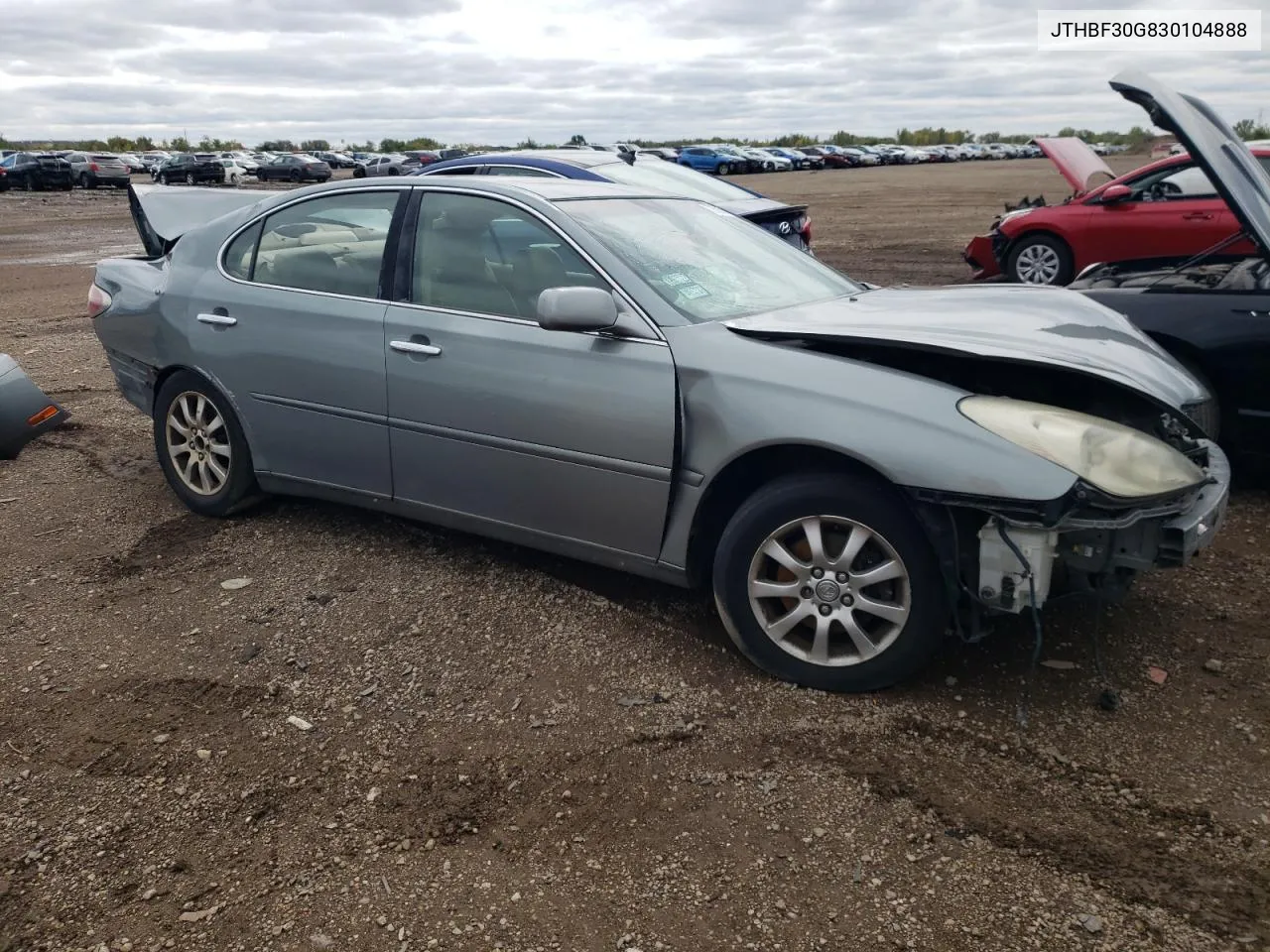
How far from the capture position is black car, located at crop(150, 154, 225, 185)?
42.7 metres

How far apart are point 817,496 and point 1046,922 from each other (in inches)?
52.6

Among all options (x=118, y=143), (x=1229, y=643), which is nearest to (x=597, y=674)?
(x=1229, y=643)

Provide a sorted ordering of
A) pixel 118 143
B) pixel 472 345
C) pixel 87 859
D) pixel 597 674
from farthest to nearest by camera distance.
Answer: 1. pixel 118 143
2. pixel 472 345
3. pixel 597 674
4. pixel 87 859

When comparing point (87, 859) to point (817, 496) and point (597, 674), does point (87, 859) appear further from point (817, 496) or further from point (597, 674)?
point (817, 496)

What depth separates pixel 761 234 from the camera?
15.9ft

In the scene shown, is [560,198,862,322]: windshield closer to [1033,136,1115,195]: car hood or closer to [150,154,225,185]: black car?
[1033,136,1115,195]: car hood

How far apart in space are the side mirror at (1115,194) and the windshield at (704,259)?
705cm

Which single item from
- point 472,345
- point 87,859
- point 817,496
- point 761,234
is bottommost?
point 87,859

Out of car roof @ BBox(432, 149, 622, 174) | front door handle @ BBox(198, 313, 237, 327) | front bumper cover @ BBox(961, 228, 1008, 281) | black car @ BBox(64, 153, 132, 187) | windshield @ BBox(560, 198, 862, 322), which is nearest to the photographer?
windshield @ BBox(560, 198, 862, 322)

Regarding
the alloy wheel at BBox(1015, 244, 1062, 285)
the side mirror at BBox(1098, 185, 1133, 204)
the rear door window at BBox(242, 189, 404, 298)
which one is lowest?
the alloy wheel at BBox(1015, 244, 1062, 285)

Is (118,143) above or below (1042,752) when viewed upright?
above

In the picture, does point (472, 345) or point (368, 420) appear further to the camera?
point (368, 420)

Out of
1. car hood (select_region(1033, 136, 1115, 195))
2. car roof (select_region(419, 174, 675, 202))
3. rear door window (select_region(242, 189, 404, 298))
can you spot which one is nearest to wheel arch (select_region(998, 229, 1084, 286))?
car hood (select_region(1033, 136, 1115, 195))

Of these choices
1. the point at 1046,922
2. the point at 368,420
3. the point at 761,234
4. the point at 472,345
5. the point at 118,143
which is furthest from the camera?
the point at 118,143
